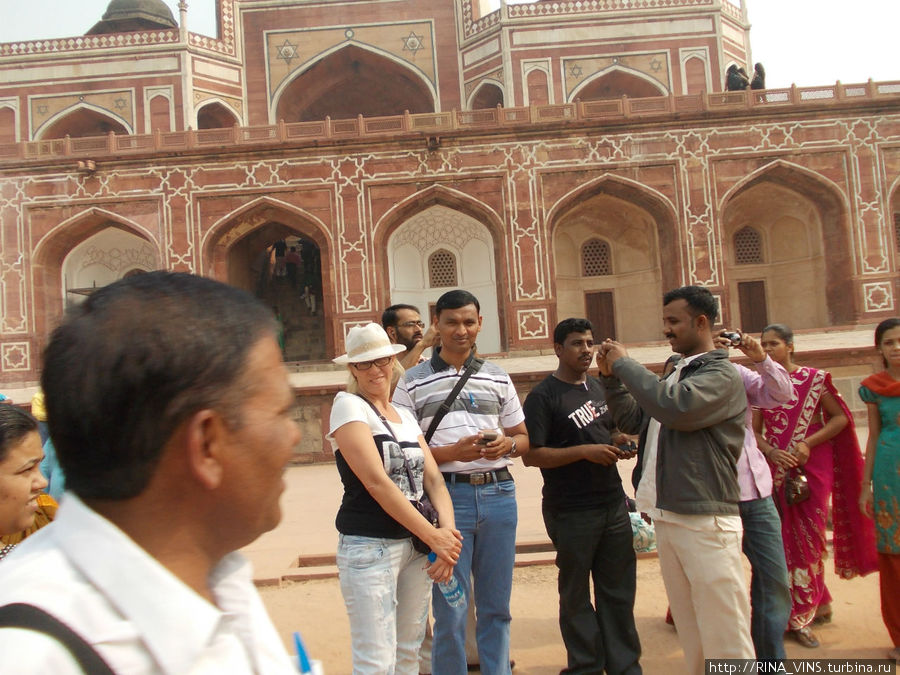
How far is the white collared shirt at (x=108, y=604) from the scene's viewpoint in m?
0.57

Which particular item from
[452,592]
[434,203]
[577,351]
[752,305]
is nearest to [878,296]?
[752,305]

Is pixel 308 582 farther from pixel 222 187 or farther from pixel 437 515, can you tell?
pixel 222 187

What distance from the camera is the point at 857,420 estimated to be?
11.8 metres

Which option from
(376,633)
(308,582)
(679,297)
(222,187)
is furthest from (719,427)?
(222,187)

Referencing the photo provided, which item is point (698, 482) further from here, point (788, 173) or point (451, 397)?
point (788, 173)

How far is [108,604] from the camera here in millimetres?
604

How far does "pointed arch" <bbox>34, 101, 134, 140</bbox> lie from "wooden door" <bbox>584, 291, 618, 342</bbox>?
13.4 m

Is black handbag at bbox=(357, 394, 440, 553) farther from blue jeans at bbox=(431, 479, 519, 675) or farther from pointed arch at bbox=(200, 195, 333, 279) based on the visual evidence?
pointed arch at bbox=(200, 195, 333, 279)

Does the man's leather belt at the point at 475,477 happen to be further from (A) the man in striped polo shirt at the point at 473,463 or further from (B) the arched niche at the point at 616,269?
(B) the arched niche at the point at 616,269

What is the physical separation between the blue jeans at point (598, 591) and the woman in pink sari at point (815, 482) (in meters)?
0.89

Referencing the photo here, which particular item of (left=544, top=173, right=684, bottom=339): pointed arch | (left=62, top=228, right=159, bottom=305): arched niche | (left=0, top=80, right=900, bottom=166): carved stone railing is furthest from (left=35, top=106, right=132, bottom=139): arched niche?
(left=544, top=173, right=684, bottom=339): pointed arch

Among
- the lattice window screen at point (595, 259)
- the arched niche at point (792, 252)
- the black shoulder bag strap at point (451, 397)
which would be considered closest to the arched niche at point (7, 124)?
the lattice window screen at point (595, 259)

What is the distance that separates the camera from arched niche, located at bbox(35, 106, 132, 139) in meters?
20.7

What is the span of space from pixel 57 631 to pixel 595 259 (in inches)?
720
